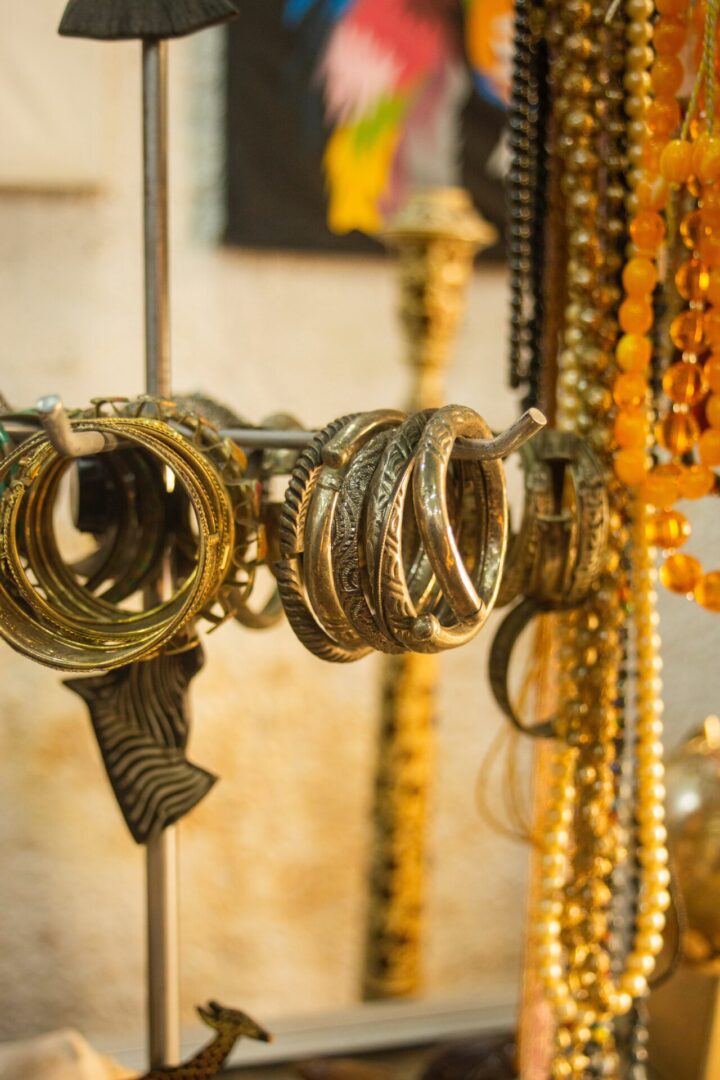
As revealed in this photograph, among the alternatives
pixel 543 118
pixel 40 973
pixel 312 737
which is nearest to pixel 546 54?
pixel 543 118

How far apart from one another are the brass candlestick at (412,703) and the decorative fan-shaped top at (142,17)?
60 centimetres

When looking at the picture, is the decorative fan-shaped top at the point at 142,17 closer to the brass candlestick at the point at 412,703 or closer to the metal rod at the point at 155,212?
the metal rod at the point at 155,212

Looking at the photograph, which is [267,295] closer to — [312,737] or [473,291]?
[473,291]

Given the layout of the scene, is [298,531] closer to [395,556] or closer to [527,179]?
[395,556]

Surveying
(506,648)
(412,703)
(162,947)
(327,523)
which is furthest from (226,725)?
(327,523)

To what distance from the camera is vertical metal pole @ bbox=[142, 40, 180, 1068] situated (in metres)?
0.60

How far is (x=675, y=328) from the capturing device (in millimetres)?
591

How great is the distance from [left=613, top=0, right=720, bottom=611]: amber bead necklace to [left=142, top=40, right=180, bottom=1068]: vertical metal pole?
27 cm

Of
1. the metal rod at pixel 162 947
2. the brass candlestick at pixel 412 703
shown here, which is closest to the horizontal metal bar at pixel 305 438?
the metal rod at pixel 162 947

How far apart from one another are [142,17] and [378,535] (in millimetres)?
335

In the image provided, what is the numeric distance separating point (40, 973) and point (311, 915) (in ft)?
1.19

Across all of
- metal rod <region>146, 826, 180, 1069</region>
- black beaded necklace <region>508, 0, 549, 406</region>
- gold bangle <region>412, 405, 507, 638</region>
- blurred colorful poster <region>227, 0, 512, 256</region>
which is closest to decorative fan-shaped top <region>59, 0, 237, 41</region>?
black beaded necklace <region>508, 0, 549, 406</region>

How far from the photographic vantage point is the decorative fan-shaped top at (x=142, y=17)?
58cm

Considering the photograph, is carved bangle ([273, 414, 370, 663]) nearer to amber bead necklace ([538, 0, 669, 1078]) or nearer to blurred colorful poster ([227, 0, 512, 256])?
amber bead necklace ([538, 0, 669, 1078])
